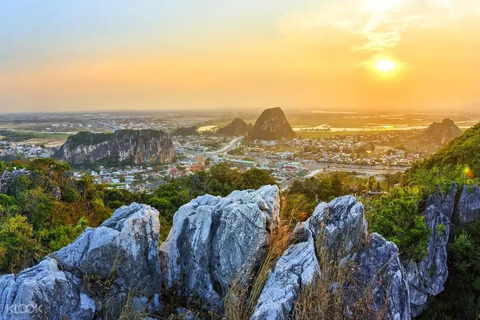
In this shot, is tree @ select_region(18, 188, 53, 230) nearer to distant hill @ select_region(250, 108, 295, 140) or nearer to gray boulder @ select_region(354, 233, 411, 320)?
gray boulder @ select_region(354, 233, 411, 320)

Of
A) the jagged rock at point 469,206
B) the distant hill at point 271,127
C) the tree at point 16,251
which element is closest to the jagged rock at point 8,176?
the tree at point 16,251

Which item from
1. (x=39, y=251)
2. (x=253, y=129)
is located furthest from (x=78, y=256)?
(x=253, y=129)

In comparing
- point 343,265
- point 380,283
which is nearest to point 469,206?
point 380,283

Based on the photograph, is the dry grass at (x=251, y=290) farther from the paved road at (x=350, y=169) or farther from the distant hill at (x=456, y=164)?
the paved road at (x=350, y=169)

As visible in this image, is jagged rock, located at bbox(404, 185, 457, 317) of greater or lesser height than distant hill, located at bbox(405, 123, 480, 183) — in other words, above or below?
below

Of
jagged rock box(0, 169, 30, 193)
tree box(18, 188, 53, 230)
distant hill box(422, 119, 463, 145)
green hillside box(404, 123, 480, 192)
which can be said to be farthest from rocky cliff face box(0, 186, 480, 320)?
distant hill box(422, 119, 463, 145)

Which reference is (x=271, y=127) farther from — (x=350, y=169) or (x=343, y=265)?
(x=343, y=265)
